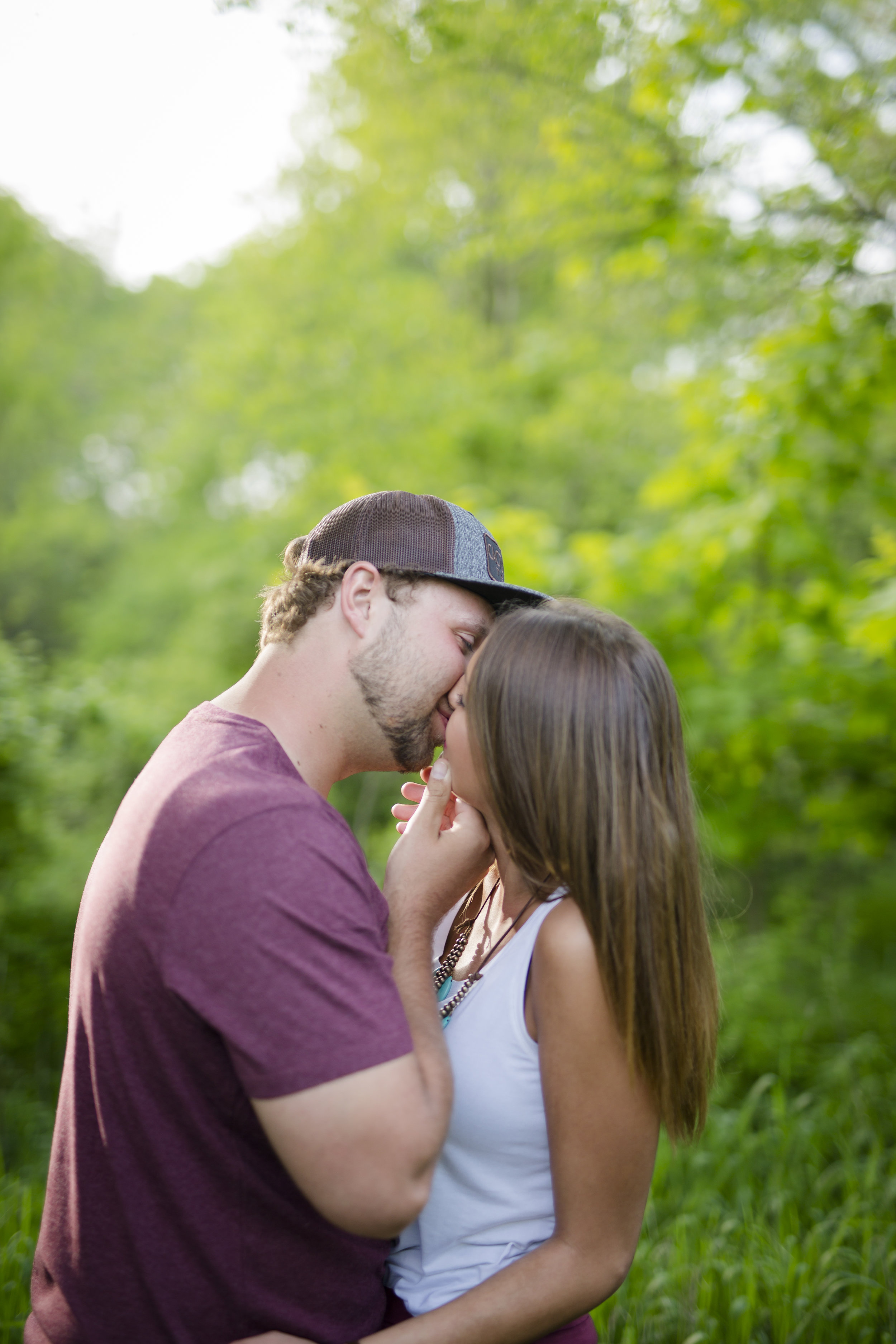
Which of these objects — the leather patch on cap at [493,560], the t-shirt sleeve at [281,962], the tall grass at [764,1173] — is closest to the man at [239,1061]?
the t-shirt sleeve at [281,962]

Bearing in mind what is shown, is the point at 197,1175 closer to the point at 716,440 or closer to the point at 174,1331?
the point at 174,1331

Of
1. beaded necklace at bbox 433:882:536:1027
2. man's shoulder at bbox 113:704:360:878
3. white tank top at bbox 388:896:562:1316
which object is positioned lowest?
white tank top at bbox 388:896:562:1316

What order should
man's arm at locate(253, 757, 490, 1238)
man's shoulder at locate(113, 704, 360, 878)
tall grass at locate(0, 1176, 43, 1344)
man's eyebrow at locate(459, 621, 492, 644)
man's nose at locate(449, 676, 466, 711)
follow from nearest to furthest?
man's arm at locate(253, 757, 490, 1238), man's shoulder at locate(113, 704, 360, 878), man's nose at locate(449, 676, 466, 711), man's eyebrow at locate(459, 621, 492, 644), tall grass at locate(0, 1176, 43, 1344)

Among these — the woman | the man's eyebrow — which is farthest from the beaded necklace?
the man's eyebrow

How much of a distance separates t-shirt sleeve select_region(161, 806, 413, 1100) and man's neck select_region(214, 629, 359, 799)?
1.49 ft

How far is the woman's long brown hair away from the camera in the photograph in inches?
61.7

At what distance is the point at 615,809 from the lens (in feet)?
5.30

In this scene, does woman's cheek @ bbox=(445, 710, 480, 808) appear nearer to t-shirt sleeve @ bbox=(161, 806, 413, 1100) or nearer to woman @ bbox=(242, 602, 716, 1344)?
woman @ bbox=(242, 602, 716, 1344)

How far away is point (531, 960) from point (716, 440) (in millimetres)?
3561

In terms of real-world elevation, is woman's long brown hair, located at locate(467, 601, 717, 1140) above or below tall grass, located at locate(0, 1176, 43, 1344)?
above

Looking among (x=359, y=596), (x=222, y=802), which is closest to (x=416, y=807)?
(x=359, y=596)

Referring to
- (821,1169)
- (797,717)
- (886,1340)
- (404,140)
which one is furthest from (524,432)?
(886,1340)

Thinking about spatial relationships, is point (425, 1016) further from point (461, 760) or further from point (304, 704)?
point (304, 704)

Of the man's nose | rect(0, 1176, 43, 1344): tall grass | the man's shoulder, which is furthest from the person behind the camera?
rect(0, 1176, 43, 1344): tall grass
